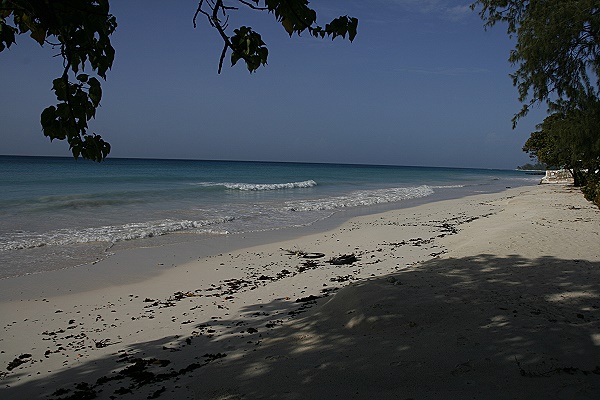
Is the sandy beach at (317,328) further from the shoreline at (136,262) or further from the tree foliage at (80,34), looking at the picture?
the tree foliage at (80,34)

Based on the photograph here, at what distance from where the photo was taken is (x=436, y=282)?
5.88m

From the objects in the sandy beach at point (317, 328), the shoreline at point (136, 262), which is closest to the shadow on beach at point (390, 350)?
the sandy beach at point (317, 328)

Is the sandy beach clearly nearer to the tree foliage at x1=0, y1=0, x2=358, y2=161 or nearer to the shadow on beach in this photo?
the shadow on beach

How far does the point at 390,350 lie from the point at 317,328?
3.60ft

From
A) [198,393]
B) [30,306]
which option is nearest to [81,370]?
[198,393]

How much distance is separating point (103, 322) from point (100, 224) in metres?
10.3

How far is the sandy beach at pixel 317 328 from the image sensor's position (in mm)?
3393

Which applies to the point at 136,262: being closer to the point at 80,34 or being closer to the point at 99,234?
the point at 99,234

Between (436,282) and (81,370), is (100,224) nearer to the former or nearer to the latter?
(81,370)

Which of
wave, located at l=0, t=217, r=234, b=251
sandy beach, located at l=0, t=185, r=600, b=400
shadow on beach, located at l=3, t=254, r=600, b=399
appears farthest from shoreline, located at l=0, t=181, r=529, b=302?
shadow on beach, located at l=3, t=254, r=600, b=399

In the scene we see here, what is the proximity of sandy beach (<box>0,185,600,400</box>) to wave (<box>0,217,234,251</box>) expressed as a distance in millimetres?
3310

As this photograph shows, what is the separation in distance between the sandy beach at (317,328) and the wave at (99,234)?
3.31m

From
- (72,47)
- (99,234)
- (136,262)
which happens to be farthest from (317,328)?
(99,234)

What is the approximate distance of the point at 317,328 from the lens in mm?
4785
